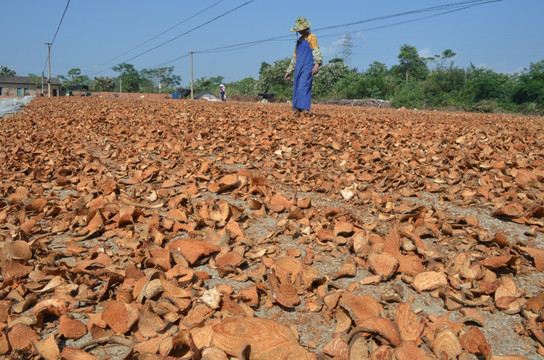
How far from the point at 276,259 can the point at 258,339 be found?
0.45 metres

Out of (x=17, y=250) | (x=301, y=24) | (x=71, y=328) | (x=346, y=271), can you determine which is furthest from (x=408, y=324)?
(x=301, y=24)

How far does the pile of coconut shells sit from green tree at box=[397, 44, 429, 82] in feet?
134

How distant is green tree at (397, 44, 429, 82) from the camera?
40906mm

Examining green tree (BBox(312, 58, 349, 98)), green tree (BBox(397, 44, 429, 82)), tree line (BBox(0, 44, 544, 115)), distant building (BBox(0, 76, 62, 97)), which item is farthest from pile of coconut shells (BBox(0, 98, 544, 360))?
distant building (BBox(0, 76, 62, 97))

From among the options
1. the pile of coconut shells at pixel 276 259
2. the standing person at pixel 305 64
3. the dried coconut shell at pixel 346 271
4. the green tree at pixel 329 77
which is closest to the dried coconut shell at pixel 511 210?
the pile of coconut shells at pixel 276 259

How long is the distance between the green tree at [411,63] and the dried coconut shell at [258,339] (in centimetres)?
4266

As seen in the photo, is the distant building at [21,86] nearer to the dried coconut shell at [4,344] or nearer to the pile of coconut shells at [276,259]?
the pile of coconut shells at [276,259]

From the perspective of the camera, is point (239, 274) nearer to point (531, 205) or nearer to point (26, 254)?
point (26, 254)

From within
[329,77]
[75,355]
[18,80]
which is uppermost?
[18,80]

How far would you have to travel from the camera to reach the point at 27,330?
3.82 feet

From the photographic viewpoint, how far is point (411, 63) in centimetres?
4141

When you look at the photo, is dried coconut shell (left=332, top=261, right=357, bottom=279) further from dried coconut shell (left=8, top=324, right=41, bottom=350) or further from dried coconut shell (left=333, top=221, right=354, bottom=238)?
dried coconut shell (left=8, top=324, right=41, bottom=350)

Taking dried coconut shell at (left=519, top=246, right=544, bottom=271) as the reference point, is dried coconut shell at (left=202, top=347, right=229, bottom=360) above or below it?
below

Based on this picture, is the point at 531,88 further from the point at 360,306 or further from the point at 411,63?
the point at 411,63
